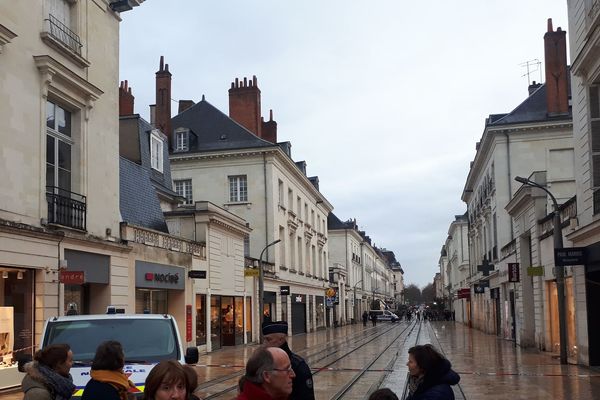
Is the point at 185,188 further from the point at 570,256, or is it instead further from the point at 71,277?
the point at 570,256

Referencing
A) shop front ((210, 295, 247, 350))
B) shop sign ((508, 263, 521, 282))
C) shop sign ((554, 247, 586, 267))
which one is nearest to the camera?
shop sign ((554, 247, 586, 267))

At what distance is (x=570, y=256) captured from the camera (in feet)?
63.9

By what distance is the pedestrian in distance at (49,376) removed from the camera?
17.4 feet

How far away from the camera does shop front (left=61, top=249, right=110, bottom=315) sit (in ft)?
62.1

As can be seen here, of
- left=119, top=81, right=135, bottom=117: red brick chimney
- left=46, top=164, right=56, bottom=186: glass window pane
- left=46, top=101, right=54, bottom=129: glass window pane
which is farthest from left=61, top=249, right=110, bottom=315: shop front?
left=119, top=81, right=135, bottom=117: red brick chimney

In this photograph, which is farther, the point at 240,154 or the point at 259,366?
the point at 240,154

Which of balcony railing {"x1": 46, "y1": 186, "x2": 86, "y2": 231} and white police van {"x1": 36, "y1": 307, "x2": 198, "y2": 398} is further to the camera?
balcony railing {"x1": 46, "y1": 186, "x2": 86, "y2": 231}

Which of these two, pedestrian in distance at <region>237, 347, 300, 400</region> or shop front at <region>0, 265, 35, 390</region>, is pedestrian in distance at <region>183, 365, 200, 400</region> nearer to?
pedestrian in distance at <region>237, 347, 300, 400</region>

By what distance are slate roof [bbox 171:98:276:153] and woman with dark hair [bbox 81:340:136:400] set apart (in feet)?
130

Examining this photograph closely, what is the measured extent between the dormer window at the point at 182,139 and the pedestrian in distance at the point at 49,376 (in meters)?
41.5

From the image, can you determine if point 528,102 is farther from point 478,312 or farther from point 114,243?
point 114,243

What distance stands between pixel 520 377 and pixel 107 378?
51.3ft

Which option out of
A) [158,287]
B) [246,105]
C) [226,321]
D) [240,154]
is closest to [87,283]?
[158,287]

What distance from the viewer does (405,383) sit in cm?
1759
